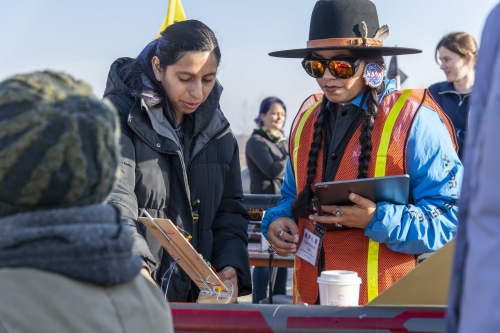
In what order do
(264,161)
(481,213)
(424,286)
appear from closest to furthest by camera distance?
(481,213) < (424,286) < (264,161)

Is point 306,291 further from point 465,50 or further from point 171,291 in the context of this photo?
point 465,50

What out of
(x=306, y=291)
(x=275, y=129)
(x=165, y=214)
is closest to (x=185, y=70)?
(x=165, y=214)

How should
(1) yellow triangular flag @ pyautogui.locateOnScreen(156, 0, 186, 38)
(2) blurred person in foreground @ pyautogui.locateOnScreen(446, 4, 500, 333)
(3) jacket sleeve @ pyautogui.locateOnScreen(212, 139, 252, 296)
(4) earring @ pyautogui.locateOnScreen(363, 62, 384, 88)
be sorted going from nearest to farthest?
(2) blurred person in foreground @ pyautogui.locateOnScreen(446, 4, 500, 333), (4) earring @ pyautogui.locateOnScreen(363, 62, 384, 88), (3) jacket sleeve @ pyautogui.locateOnScreen(212, 139, 252, 296), (1) yellow triangular flag @ pyautogui.locateOnScreen(156, 0, 186, 38)

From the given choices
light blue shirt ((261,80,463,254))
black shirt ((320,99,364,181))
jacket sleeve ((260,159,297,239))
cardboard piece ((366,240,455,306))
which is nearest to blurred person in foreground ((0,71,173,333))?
cardboard piece ((366,240,455,306))

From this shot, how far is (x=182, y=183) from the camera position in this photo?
282cm

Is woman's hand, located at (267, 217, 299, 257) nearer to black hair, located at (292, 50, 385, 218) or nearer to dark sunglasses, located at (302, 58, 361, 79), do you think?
black hair, located at (292, 50, 385, 218)

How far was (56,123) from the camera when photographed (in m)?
1.14

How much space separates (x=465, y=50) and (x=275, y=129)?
2.52 metres

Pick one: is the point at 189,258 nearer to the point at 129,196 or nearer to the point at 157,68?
the point at 129,196

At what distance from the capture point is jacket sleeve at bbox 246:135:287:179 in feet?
22.1

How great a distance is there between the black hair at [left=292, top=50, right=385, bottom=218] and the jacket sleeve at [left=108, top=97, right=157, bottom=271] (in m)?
0.68

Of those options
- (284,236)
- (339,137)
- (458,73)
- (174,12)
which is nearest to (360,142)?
(339,137)

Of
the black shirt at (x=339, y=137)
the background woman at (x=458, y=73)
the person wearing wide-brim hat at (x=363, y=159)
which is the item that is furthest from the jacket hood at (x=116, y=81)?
the background woman at (x=458, y=73)

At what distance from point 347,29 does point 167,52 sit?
79 cm
